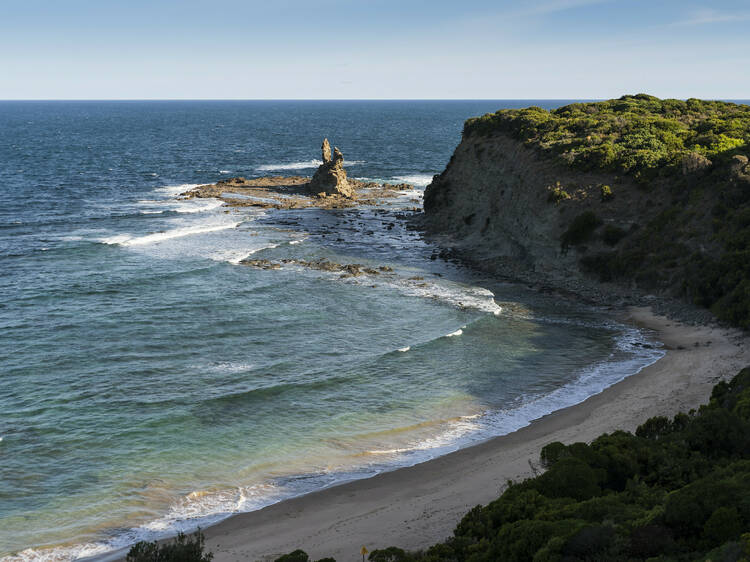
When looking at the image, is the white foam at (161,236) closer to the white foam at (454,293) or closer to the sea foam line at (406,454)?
the white foam at (454,293)

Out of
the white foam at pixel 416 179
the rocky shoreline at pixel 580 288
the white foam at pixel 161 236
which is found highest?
the white foam at pixel 416 179

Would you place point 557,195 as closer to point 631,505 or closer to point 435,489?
point 435,489

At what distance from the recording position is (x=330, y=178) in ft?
269

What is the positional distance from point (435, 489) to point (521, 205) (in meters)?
37.1

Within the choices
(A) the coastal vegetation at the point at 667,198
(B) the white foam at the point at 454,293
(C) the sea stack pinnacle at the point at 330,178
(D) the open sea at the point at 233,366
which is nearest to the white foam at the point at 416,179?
(C) the sea stack pinnacle at the point at 330,178

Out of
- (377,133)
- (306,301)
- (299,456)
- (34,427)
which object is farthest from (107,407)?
(377,133)

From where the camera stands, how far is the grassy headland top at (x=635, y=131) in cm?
5016

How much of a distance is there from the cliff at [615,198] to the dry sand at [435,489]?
9.40 m

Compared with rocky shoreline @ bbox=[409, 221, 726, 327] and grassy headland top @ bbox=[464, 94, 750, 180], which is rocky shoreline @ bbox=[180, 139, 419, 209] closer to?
grassy headland top @ bbox=[464, 94, 750, 180]

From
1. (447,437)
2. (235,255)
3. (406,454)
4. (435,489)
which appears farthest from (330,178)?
(435,489)

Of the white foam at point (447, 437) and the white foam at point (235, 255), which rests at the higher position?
the white foam at point (235, 255)

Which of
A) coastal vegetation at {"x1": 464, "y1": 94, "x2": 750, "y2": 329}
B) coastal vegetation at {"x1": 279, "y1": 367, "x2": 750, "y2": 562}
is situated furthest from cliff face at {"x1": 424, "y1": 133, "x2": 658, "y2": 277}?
coastal vegetation at {"x1": 279, "y1": 367, "x2": 750, "y2": 562}

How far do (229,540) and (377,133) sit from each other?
17567 cm

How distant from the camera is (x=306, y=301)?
43938mm
